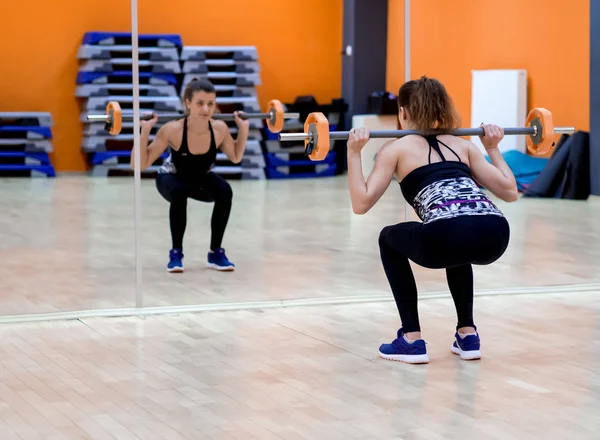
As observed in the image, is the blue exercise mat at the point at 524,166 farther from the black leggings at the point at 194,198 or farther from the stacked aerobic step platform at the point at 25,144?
the stacked aerobic step platform at the point at 25,144

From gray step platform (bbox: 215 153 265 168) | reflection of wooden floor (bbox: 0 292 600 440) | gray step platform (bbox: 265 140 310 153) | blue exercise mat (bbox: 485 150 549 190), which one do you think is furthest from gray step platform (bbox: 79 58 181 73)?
blue exercise mat (bbox: 485 150 549 190)

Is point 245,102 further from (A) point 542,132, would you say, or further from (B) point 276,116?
(A) point 542,132

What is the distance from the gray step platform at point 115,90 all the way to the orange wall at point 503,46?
1.29 metres

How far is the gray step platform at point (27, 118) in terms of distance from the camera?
5.23 meters

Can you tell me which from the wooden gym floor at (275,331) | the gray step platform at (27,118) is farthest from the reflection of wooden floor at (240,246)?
the gray step platform at (27,118)

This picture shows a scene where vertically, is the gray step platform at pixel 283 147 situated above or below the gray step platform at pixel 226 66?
below

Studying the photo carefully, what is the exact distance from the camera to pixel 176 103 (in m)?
5.86

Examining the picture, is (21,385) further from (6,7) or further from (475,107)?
(475,107)

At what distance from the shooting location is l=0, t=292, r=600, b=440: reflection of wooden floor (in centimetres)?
301

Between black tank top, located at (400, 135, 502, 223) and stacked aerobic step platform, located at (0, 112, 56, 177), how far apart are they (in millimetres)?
2395

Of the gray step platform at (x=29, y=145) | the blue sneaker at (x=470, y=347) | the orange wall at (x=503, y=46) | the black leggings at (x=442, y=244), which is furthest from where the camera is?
the orange wall at (x=503, y=46)

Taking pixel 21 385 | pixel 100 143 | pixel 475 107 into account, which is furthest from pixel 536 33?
pixel 21 385

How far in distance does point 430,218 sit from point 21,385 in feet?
4.91

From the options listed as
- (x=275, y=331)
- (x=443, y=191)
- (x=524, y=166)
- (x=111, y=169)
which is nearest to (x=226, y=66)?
(x=111, y=169)
